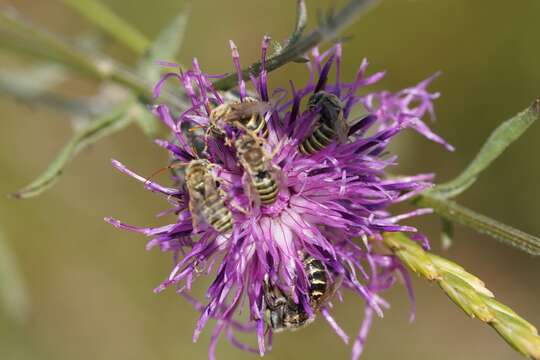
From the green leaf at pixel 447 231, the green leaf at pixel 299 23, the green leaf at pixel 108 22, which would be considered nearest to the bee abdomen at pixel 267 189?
the green leaf at pixel 299 23

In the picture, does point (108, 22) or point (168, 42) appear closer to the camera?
point (168, 42)

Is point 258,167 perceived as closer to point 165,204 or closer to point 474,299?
point 474,299

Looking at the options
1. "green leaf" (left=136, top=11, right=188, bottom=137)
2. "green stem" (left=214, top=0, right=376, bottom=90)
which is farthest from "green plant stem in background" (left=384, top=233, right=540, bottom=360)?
"green leaf" (left=136, top=11, right=188, bottom=137)

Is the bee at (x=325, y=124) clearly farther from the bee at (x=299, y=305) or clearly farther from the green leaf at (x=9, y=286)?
the green leaf at (x=9, y=286)

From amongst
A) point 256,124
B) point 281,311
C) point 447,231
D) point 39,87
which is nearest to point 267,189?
point 256,124

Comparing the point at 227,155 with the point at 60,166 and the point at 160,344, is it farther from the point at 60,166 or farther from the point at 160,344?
the point at 160,344

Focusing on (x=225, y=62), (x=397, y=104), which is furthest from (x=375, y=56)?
(x=397, y=104)
